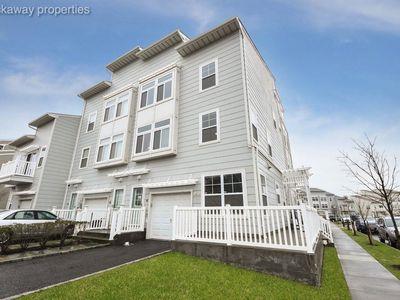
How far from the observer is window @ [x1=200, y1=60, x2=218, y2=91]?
11125 mm

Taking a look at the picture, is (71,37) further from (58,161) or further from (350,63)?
(350,63)

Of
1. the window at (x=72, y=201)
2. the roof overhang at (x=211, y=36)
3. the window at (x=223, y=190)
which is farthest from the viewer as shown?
the window at (x=72, y=201)

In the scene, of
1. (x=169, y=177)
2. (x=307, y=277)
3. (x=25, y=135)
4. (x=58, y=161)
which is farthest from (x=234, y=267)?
(x=25, y=135)

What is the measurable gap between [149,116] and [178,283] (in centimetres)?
1025

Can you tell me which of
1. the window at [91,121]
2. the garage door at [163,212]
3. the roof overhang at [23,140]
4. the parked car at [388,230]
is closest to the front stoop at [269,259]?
the garage door at [163,212]

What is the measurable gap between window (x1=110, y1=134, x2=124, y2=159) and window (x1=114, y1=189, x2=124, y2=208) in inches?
97.8

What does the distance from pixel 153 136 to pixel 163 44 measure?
→ 709 cm

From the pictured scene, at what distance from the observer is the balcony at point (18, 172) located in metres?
16.2

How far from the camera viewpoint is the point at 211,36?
37.8ft

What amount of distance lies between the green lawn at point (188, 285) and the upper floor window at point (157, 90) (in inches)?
384

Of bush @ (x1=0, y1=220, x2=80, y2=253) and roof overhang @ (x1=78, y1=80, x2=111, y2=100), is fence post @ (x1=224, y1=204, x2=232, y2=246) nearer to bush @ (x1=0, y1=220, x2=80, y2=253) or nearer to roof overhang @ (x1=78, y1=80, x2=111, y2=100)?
bush @ (x1=0, y1=220, x2=80, y2=253)

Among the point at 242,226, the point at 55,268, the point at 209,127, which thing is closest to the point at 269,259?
the point at 242,226

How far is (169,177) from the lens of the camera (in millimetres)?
10898

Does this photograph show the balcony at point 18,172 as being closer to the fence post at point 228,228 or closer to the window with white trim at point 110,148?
the window with white trim at point 110,148
